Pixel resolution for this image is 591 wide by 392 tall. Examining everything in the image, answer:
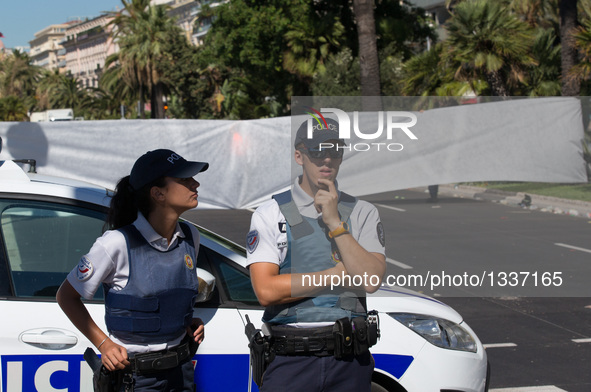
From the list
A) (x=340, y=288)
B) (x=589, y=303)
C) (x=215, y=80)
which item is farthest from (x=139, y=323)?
(x=215, y=80)

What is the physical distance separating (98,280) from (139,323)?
217 mm

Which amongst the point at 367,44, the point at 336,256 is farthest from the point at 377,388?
the point at 367,44

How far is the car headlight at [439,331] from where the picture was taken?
12.6 ft

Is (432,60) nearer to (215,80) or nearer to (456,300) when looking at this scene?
(456,300)

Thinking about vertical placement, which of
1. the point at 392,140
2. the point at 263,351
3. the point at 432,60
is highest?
the point at 432,60

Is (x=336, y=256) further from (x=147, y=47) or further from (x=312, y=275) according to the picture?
(x=147, y=47)

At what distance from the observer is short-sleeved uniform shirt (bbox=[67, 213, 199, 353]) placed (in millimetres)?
2775

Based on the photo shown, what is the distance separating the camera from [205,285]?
129 inches

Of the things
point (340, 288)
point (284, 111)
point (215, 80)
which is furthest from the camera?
point (215, 80)

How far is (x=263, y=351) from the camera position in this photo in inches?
111

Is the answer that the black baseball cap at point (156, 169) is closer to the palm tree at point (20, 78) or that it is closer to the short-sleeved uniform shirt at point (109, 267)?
the short-sleeved uniform shirt at point (109, 267)

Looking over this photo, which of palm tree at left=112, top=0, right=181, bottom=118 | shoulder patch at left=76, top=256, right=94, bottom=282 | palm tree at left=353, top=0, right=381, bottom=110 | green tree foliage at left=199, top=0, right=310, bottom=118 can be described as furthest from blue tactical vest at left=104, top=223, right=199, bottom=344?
palm tree at left=112, top=0, right=181, bottom=118

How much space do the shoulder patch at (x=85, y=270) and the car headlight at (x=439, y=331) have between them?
1.63m

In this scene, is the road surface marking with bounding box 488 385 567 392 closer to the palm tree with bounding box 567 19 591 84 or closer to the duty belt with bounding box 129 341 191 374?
the duty belt with bounding box 129 341 191 374
